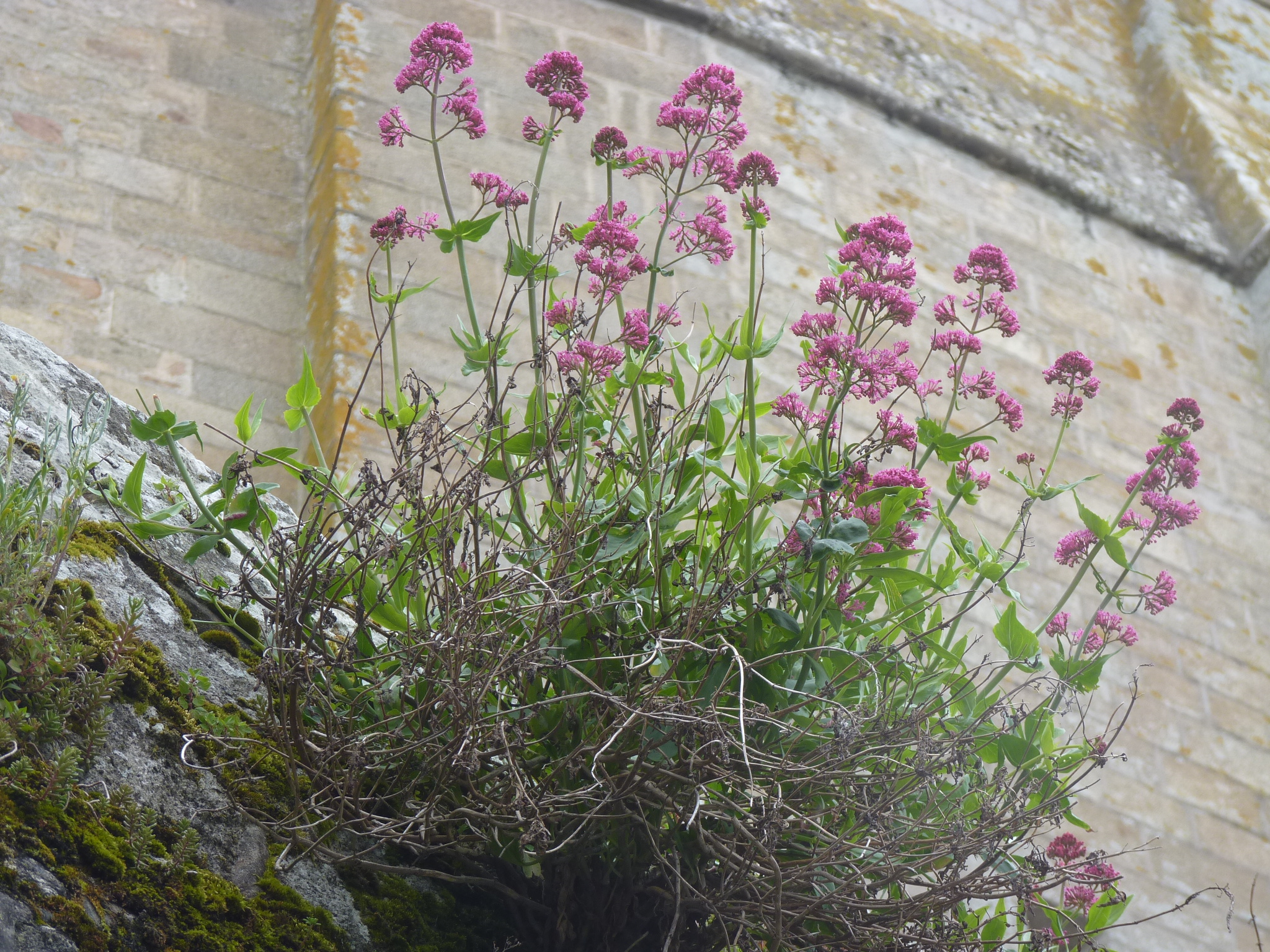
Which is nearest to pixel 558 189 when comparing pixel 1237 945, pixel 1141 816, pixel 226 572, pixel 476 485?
pixel 226 572

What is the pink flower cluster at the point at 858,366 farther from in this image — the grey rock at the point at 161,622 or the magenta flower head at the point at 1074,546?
the grey rock at the point at 161,622

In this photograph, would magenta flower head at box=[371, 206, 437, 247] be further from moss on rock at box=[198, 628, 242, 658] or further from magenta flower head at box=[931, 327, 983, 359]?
magenta flower head at box=[931, 327, 983, 359]

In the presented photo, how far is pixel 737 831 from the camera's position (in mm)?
1369

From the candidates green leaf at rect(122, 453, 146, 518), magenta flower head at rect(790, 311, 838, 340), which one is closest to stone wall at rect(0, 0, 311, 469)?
green leaf at rect(122, 453, 146, 518)

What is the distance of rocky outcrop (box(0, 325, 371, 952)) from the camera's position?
1.30 meters

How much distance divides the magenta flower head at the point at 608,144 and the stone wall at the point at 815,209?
1292mm

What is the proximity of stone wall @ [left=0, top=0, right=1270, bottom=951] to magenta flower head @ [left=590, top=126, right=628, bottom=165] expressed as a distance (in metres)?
1.29

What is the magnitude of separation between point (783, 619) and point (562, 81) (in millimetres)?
846

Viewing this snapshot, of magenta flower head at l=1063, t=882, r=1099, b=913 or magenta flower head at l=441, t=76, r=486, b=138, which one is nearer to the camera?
magenta flower head at l=441, t=76, r=486, b=138

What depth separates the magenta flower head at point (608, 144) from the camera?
5.37 feet

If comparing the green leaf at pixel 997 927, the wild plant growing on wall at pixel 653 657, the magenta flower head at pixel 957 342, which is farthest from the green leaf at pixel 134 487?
the green leaf at pixel 997 927

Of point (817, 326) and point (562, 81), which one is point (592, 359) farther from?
point (562, 81)

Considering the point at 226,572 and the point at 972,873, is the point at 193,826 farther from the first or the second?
the point at 972,873

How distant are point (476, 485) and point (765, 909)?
603mm
